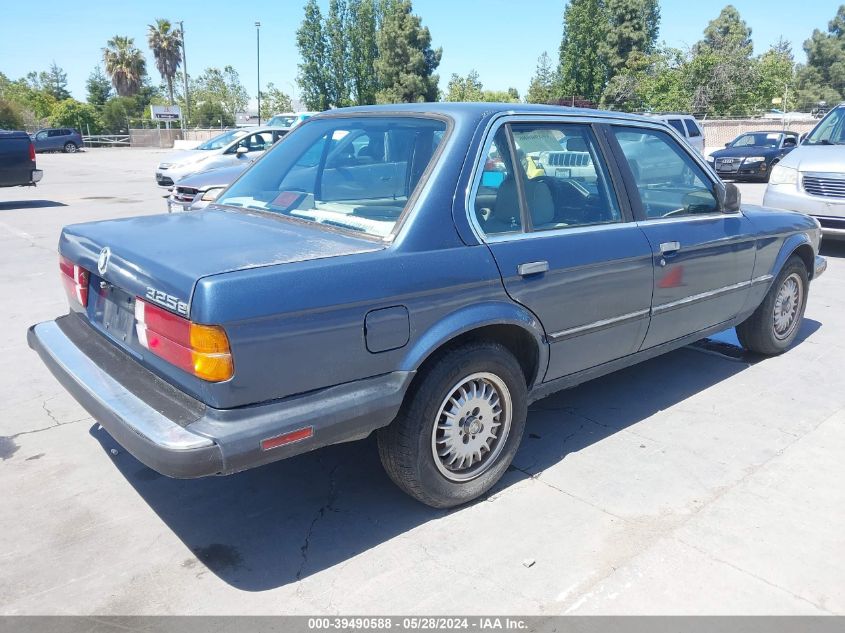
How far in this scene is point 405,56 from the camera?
54281 mm

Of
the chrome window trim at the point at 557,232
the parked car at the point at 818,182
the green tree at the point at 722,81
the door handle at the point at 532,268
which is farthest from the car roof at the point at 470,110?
the green tree at the point at 722,81

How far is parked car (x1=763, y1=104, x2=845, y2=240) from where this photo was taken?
864 cm

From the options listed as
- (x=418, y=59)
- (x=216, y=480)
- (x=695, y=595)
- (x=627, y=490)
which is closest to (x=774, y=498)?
(x=627, y=490)

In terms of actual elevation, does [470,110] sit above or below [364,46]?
below

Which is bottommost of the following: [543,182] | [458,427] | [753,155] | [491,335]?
[458,427]

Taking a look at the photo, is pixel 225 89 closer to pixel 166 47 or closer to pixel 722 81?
pixel 166 47

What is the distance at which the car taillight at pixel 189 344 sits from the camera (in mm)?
2430

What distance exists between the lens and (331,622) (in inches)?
101

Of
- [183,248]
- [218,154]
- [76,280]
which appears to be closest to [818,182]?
[183,248]

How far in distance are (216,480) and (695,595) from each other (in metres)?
2.26

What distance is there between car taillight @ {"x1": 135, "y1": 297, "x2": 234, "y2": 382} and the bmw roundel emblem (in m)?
0.38

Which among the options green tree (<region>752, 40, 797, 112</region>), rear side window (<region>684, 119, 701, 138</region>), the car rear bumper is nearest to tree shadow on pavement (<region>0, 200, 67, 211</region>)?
the car rear bumper

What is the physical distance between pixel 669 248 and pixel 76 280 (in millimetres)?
3080

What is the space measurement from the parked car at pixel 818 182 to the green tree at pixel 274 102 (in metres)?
74.0
